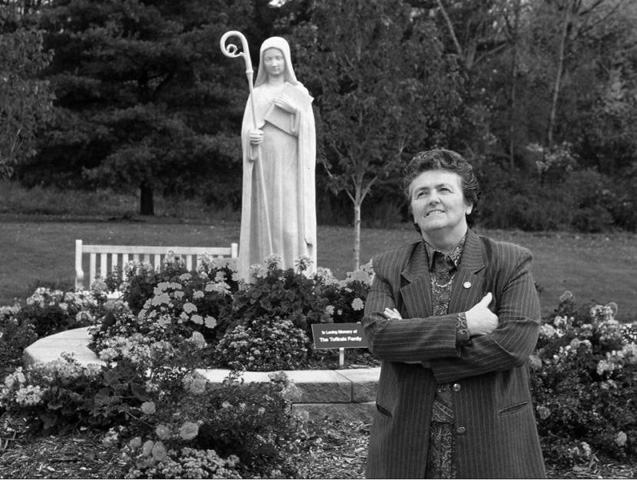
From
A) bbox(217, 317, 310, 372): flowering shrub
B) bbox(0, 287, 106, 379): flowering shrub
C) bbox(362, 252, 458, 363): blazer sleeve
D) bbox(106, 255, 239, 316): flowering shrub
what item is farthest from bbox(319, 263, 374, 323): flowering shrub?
bbox(362, 252, 458, 363): blazer sleeve

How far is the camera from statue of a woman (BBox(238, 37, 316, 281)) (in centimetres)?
735

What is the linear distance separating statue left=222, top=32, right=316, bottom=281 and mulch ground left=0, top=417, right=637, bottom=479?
2348mm

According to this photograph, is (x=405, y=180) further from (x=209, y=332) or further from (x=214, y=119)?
(x=214, y=119)

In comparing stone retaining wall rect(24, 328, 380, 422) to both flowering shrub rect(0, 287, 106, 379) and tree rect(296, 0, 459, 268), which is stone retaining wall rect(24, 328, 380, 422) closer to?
flowering shrub rect(0, 287, 106, 379)

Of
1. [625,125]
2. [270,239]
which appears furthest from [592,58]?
[270,239]

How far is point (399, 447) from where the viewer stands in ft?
8.52

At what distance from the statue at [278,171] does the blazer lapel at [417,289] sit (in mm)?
4594

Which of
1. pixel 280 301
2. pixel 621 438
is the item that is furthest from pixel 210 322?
pixel 621 438

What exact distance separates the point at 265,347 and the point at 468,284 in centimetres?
365

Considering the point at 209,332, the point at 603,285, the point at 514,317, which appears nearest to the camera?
the point at 514,317

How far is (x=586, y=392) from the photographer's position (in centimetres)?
513

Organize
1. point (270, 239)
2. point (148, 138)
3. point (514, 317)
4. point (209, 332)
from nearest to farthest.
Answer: point (514, 317) → point (209, 332) → point (270, 239) → point (148, 138)

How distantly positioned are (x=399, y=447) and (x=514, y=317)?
1.63 ft

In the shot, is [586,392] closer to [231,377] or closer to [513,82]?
[231,377]
